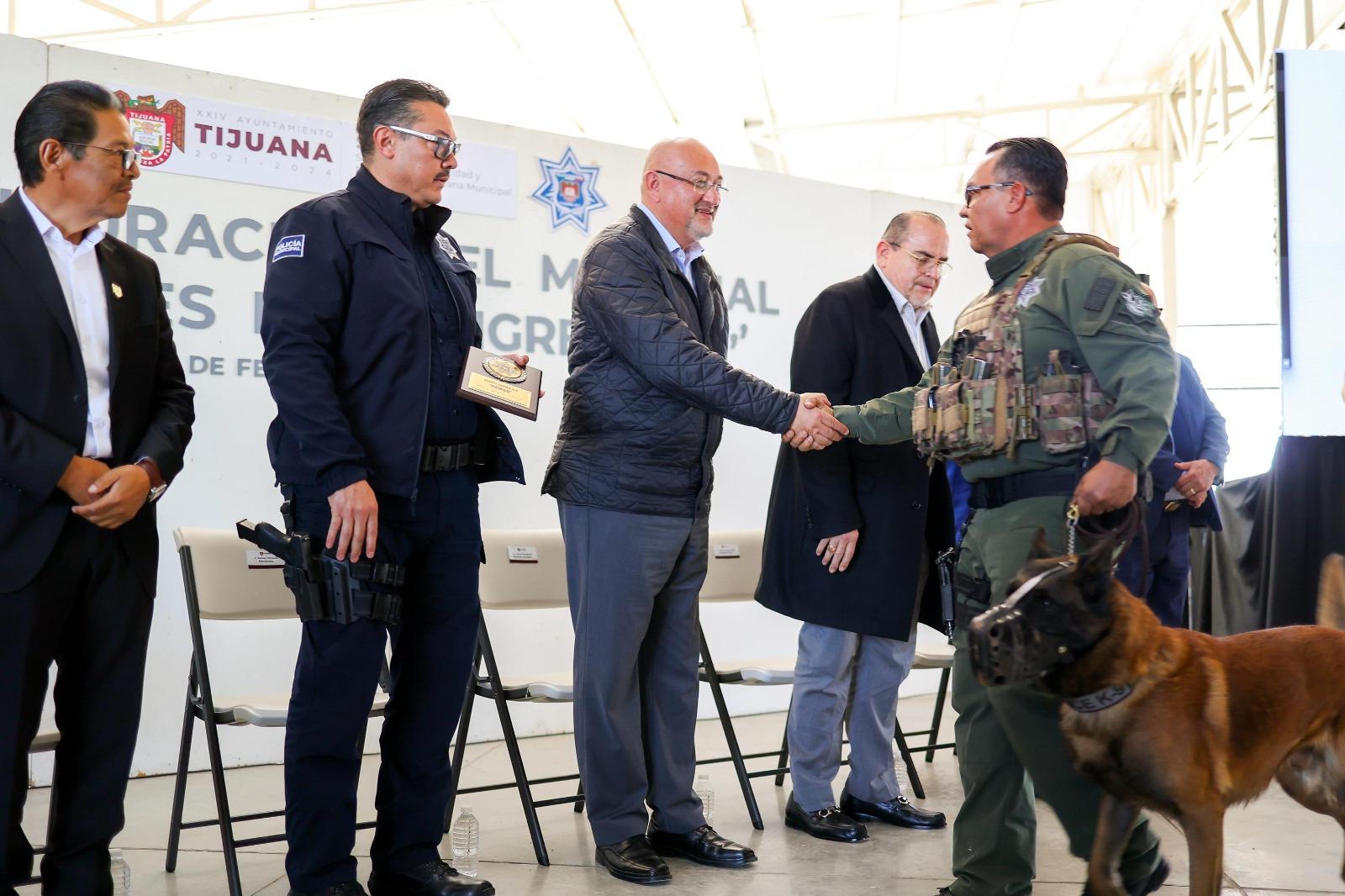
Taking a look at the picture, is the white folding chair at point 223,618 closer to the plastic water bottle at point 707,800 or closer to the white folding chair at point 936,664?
the plastic water bottle at point 707,800

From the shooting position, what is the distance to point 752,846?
3406 millimetres

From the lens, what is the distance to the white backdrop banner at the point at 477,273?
4.36m

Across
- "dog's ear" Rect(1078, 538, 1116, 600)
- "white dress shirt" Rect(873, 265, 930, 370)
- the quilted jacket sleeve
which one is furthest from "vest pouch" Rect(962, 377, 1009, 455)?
"white dress shirt" Rect(873, 265, 930, 370)

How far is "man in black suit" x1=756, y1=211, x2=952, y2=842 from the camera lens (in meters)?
3.50

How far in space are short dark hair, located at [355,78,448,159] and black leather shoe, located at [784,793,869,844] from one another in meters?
2.29

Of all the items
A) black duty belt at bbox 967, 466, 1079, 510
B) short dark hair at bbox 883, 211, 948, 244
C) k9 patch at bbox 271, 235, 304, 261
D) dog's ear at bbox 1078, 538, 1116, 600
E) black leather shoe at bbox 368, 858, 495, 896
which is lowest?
black leather shoe at bbox 368, 858, 495, 896

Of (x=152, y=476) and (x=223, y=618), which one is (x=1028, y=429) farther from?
(x=223, y=618)

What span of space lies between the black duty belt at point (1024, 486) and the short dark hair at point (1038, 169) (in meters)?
0.63

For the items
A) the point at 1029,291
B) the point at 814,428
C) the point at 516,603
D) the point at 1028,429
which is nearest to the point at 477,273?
the point at 516,603

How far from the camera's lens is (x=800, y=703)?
139 inches

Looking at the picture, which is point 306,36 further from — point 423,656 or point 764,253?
point 423,656

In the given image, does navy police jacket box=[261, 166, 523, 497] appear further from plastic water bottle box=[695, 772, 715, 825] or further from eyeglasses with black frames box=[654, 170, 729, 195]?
plastic water bottle box=[695, 772, 715, 825]

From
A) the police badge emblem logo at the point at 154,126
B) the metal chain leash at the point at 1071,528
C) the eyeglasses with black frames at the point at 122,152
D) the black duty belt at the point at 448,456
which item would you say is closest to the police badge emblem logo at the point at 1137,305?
the metal chain leash at the point at 1071,528

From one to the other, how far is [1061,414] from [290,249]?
5.75 ft
